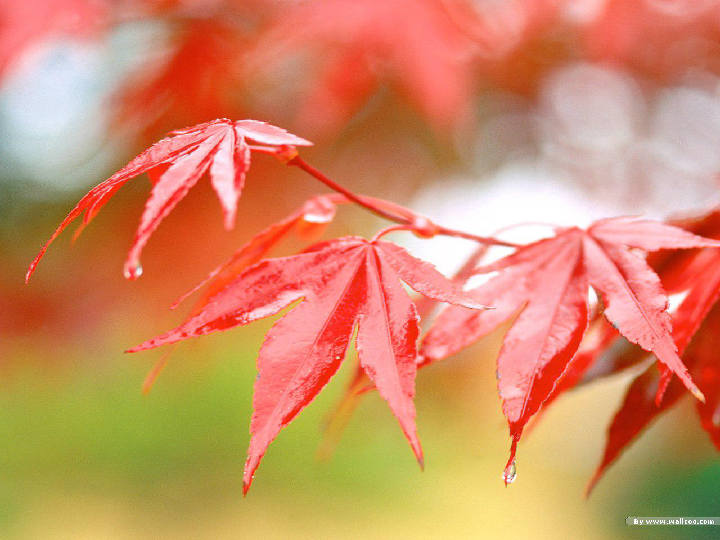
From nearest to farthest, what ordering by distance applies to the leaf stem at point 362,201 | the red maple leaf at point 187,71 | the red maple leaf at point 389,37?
the leaf stem at point 362,201 → the red maple leaf at point 389,37 → the red maple leaf at point 187,71

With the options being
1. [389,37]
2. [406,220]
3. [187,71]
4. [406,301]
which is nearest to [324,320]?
[406,301]

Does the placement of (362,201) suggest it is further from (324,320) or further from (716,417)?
(716,417)

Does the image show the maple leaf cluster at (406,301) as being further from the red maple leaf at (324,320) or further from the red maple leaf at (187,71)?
the red maple leaf at (187,71)

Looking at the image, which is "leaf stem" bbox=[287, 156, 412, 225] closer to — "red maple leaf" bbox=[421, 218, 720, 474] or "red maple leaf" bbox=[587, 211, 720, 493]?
"red maple leaf" bbox=[421, 218, 720, 474]

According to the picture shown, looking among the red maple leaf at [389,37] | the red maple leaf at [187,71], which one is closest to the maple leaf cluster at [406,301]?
the red maple leaf at [389,37]

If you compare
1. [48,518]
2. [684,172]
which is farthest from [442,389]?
[48,518]

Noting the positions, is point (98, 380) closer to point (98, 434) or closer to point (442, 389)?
point (98, 434)
